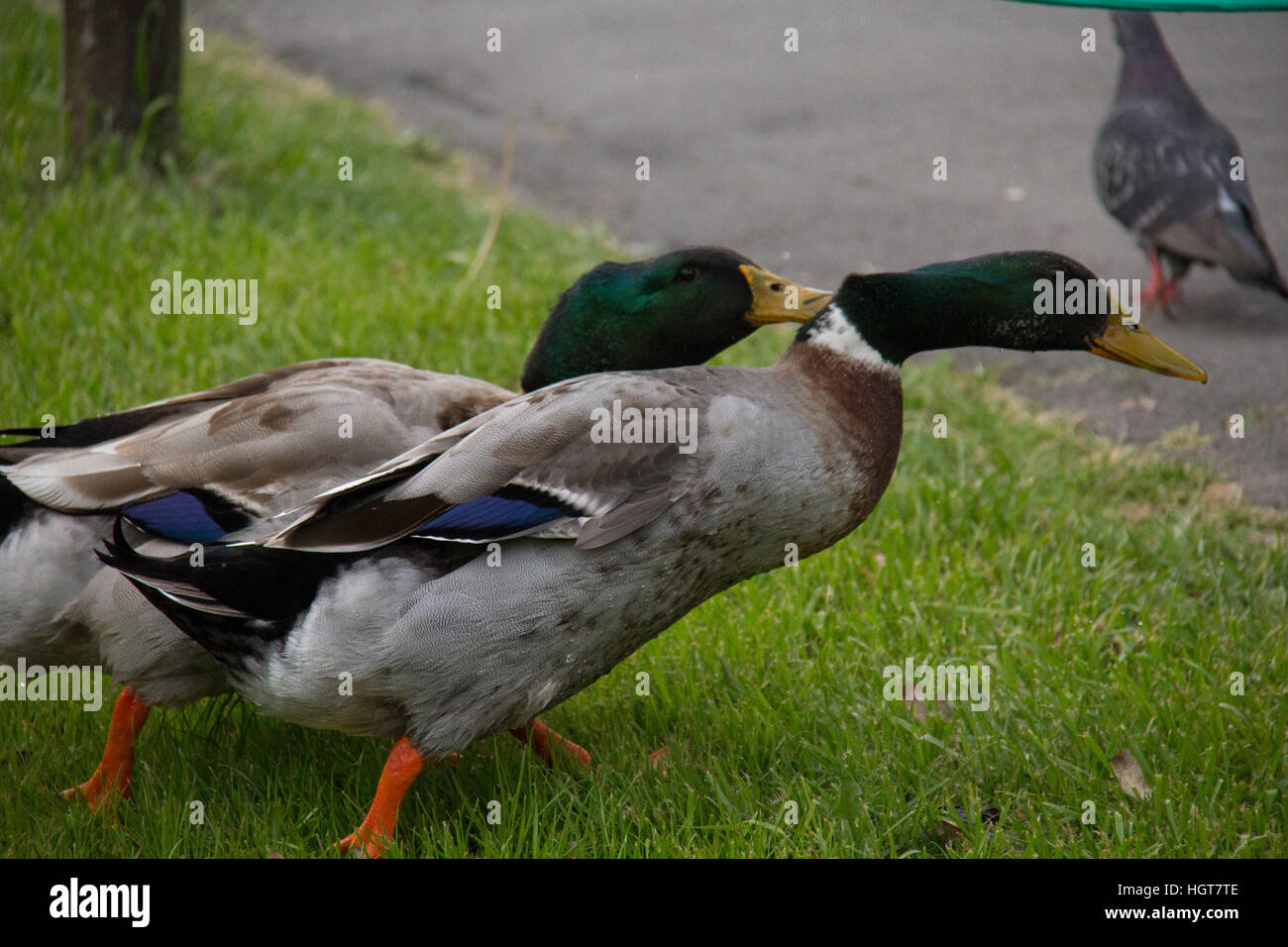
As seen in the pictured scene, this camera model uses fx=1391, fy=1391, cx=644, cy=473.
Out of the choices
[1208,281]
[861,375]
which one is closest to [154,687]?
[861,375]

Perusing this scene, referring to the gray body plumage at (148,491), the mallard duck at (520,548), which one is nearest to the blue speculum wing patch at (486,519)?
the mallard duck at (520,548)

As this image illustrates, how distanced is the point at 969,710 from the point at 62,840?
2.09m

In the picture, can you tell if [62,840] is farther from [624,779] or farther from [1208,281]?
[1208,281]

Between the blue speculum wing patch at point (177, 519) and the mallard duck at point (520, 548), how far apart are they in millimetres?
A: 164

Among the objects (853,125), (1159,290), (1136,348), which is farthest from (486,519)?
(853,125)

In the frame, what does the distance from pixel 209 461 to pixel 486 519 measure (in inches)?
29.2

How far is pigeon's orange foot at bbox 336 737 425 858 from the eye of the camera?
9.46 feet

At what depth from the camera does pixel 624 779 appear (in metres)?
3.20

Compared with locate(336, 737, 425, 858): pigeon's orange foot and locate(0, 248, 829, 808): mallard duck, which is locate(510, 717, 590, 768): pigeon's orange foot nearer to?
locate(0, 248, 829, 808): mallard duck

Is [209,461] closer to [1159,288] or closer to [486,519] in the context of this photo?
[486,519]

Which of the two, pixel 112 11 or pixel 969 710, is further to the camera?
pixel 112 11

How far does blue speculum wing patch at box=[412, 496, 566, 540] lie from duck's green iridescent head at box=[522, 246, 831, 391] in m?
0.78

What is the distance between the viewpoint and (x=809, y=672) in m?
3.60
